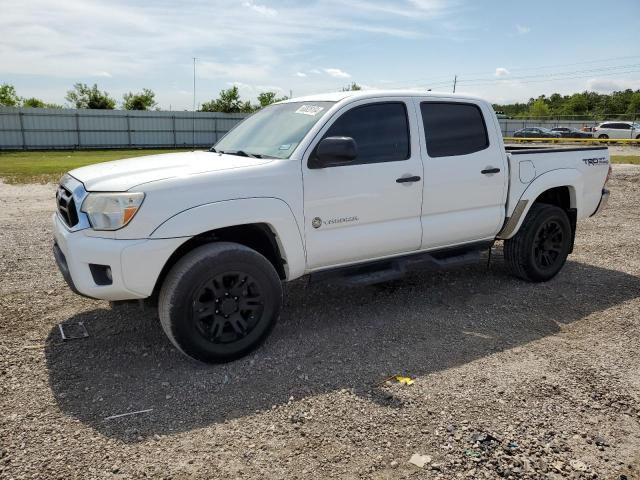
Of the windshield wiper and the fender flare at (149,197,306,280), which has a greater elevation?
the windshield wiper

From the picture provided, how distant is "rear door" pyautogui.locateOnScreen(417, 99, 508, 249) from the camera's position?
4793 millimetres

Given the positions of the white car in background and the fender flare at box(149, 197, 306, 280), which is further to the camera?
the white car in background

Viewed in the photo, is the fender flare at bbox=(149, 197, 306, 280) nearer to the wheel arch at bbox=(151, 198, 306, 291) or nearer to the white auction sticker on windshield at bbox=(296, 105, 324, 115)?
the wheel arch at bbox=(151, 198, 306, 291)

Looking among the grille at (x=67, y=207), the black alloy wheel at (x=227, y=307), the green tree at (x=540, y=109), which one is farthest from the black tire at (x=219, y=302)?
the green tree at (x=540, y=109)

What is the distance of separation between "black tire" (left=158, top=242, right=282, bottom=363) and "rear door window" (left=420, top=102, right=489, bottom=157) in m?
1.98

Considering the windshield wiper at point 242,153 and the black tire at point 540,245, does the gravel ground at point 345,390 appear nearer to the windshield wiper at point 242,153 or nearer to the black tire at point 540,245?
the black tire at point 540,245

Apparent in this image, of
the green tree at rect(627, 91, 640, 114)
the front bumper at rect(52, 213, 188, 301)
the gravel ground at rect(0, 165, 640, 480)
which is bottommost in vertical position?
the gravel ground at rect(0, 165, 640, 480)

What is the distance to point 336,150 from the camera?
396 cm

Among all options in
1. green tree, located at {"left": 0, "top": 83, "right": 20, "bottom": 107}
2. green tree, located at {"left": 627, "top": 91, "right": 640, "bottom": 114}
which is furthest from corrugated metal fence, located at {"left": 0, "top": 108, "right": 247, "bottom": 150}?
green tree, located at {"left": 627, "top": 91, "right": 640, "bottom": 114}

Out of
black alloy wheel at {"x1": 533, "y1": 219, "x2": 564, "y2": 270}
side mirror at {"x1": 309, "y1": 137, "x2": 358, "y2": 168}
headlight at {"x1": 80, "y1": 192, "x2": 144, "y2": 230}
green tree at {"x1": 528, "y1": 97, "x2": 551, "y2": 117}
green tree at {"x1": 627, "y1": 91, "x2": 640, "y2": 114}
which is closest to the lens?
headlight at {"x1": 80, "y1": 192, "x2": 144, "y2": 230}

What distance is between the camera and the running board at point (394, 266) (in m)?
4.46

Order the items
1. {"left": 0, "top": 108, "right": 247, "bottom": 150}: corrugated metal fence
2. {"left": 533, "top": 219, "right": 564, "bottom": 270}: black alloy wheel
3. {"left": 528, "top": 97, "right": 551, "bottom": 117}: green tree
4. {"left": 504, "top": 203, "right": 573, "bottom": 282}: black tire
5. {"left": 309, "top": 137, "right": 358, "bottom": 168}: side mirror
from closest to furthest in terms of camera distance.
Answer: {"left": 309, "top": 137, "right": 358, "bottom": 168}: side mirror < {"left": 504, "top": 203, "right": 573, "bottom": 282}: black tire < {"left": 533, "top": 219, "right": 564, "bottom": 270}: black alloy wheel < {"left": 0, "top": 108, "right": 247, "bottom": 150}: corrugated metal fence < {"left": 528, "top": 97, "right": 551, "bottom": 117}: green tree

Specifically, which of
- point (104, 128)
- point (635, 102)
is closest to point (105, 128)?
point (104, 128)

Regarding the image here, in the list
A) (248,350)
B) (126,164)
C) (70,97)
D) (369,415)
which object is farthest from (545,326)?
(70,97)
